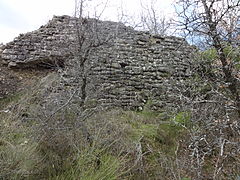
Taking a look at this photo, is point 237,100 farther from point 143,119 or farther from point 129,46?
point 129,46

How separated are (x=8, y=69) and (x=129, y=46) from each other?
12.2 feet

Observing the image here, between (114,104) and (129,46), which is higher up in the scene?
(129,46)

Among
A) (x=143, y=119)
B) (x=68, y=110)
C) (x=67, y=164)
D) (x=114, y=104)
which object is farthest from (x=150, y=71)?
(x=67, y=164)

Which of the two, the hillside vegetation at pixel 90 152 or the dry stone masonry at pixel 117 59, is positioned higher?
the dry stone masonry at pixel 117 59

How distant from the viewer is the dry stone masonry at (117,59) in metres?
7.07

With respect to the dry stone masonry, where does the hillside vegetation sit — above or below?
below

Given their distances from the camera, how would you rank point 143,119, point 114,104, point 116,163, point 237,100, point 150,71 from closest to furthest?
point 116,163 → point 237,100 → point 143,119 → point 114,104 → point 150,71

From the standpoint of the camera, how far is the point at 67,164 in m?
2.87

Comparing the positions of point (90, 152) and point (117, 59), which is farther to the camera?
point (117, 59)

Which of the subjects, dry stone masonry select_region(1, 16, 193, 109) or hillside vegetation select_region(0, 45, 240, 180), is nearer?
hillside vegetation select_region(0, 45, 240, 180)

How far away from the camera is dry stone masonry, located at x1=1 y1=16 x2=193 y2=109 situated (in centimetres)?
707

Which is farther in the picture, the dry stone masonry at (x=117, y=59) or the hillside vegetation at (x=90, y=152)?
the dry stone masonry at (x=117, y=59)

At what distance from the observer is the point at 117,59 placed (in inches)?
308

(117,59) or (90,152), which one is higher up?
(117,59)
